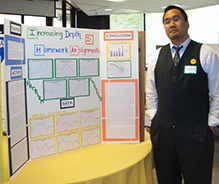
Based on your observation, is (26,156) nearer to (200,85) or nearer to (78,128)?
(78,128)

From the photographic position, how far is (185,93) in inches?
59.7

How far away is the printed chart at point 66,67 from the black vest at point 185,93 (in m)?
0.69

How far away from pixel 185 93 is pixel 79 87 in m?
0.80

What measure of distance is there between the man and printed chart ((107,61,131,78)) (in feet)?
0.89

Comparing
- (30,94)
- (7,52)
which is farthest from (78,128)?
(7,52)

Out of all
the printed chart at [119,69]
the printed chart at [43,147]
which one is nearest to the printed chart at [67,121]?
the printed chart at [43,147]

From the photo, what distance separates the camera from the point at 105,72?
1.80 metres

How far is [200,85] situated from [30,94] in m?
1.21

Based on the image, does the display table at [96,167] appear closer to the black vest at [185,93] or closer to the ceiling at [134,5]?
the black vest at [185,93]

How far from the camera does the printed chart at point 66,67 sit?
1.62 meters

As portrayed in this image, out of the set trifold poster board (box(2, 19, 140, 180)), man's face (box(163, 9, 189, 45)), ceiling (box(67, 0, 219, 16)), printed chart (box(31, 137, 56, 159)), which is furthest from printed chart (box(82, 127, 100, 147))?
ceiling (box(67, 0, 219, 16))

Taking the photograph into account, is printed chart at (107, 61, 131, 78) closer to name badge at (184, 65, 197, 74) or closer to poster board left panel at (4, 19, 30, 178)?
name badge at (184, 65, 197, 74)

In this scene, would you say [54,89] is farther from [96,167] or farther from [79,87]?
[96,167]

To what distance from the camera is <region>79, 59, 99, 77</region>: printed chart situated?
171 centimetres
